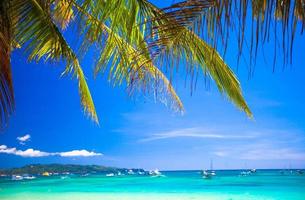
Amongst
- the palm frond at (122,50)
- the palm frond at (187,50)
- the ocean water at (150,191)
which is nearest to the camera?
the palm frond at (187,50)

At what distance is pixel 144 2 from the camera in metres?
2.01

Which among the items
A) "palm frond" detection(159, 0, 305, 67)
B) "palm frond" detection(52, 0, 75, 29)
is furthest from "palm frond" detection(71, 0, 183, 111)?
"palm frond" detection(159, 0, 305, 67)

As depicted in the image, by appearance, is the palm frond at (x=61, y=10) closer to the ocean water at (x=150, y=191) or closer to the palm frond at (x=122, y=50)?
the palm frond at (x=122, y=50)

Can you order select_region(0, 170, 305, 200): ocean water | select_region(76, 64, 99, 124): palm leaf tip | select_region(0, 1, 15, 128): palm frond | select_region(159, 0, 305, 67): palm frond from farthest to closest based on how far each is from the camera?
select_region(0, 170, 305, 200): ocean water
select_region(76, 64, 99, 124): palm leaf tip
select_region(0, 1, 15, 128): palm frond
select_region(159, 0, 305, 67): palm frond

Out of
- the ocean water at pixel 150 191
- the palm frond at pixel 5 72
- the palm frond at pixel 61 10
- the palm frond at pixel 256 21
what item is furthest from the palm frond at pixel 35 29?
the ocean water at pixel 150 191

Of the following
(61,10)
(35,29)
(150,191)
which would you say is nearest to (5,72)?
(35,29)

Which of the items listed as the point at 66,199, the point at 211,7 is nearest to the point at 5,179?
the point at 66,199

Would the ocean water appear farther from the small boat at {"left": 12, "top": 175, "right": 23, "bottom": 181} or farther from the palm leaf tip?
the palm leaf tip

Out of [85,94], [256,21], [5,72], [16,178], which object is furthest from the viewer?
[16,178]

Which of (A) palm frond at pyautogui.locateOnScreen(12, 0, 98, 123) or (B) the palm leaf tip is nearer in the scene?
(A) palm frond at pyautogui.locateOnScreen(12, 0, 98, 123)

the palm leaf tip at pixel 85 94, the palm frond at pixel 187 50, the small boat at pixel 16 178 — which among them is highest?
the palm leaf tip at pixel 85 94

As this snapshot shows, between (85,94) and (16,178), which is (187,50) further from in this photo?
(16,178)

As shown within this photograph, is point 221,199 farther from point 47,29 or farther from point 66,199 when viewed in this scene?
point 47,29

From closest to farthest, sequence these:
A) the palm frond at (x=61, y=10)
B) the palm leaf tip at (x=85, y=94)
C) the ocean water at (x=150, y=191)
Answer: the palm frond at (x=61, y=10) → the palm leaf tip at (x=85, y=94) → the ocean water at (x=150, y=191)
